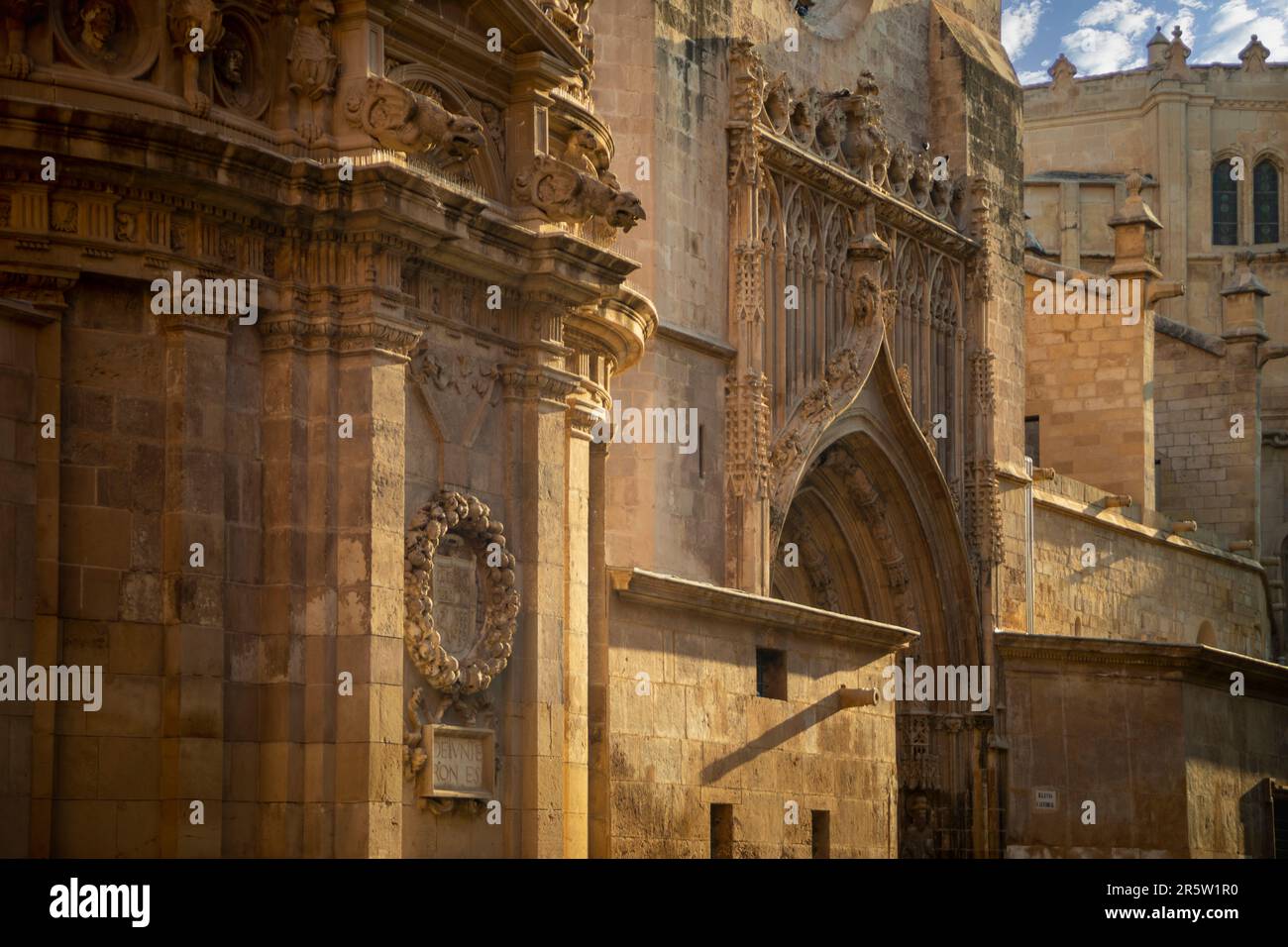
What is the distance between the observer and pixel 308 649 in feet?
48.5

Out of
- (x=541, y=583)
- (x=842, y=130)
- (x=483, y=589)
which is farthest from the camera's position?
(x=842, y=130)

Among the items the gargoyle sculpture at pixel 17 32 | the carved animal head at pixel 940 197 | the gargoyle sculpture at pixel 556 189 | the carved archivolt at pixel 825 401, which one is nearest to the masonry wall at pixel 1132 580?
the carved animal head at pixel 940 197

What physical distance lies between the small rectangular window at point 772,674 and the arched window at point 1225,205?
1540 inches

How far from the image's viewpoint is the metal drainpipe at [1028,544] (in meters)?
33.3

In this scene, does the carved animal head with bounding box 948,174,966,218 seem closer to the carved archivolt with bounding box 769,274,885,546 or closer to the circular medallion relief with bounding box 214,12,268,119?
the carved archivolt with bounding box 769,274,885,546

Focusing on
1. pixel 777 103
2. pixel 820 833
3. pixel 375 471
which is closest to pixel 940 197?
pixel 777 103

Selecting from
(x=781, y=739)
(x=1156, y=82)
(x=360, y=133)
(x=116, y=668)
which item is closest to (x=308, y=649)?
(x=116, y=668)

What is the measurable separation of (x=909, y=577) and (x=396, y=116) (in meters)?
17.0

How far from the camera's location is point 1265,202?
5797 cm

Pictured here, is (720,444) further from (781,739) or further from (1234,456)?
(1234,456)

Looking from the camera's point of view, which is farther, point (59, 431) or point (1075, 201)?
point (1075, 201)

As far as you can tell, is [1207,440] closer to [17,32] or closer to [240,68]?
[240,68]

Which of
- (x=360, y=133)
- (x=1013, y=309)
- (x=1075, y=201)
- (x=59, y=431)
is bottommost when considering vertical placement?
(x=59, y=431)

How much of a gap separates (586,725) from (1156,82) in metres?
44.3
